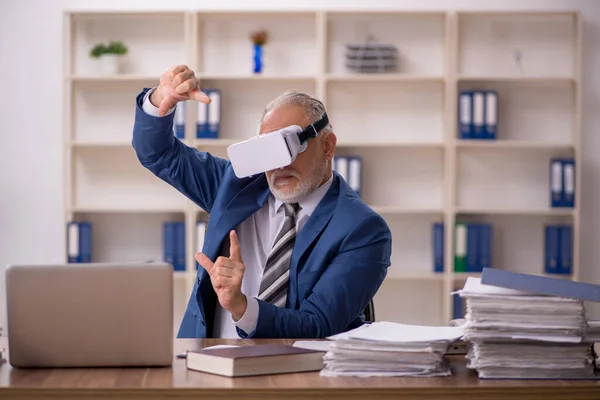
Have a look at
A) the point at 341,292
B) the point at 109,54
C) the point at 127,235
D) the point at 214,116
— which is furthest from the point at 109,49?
the point at 341,292

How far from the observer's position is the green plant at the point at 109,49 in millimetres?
5297

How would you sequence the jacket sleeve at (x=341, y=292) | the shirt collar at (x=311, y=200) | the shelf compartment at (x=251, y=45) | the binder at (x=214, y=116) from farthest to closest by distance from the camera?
1. the shelf compartment at (x=251, y=45)
2. the binder at (x=214, y=116)
3. the shirt collar at (x=311, y=200)
4. the jacket sleeve at (x=341, y=292)

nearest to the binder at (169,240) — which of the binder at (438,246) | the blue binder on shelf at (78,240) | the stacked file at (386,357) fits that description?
the blue binder on shelf at (78,240)

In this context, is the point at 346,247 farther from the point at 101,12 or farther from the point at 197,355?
the point at 101,12

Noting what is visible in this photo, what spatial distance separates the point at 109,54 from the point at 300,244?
128 inches

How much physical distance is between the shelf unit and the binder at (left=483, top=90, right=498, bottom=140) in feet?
0.61

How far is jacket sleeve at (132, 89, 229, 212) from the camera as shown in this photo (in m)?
2.66

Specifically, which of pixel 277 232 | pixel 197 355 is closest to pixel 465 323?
pixel 197 355

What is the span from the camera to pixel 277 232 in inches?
99.7

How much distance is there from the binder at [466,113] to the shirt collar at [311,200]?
9.05 feet

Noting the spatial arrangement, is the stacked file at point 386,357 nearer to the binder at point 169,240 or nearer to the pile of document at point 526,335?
the pile of document at point 526,335

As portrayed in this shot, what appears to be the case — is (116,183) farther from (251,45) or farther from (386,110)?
(386,110)

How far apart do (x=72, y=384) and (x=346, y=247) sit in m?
1.00

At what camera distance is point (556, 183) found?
17.2ft
